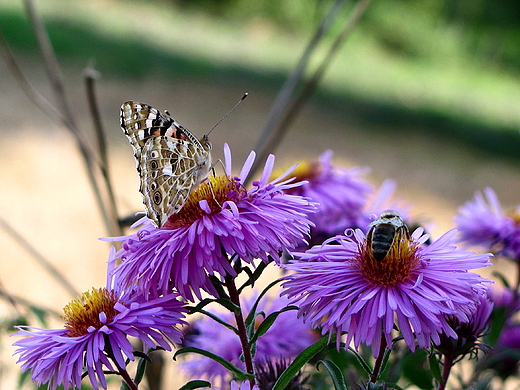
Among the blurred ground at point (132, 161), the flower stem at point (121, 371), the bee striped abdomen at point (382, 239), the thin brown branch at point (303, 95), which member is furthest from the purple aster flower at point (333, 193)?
the blurred ground at point (132, 161)

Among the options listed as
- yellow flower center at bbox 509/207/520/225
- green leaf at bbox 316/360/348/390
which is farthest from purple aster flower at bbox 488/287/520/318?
green leaf at bbox 316/360/348/390

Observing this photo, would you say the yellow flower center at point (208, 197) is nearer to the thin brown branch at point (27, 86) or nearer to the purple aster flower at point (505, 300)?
the thin brown branch at point (27, 86)

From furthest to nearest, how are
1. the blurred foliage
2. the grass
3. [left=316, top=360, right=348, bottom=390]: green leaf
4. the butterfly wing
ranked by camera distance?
the blurred foliage, the grass, the butterfly wing, [left=316, top=360, right=348, bottom=390]: green leaf

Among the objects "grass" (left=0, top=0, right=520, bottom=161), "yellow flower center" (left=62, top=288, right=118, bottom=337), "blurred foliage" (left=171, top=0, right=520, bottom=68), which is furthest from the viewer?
"blurred foliage" (left=171, top=0, right=520, bottom=68)

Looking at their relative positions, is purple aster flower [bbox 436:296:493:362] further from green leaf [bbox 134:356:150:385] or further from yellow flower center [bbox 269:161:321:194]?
yellow flower center [bbox 269:161:321:194]

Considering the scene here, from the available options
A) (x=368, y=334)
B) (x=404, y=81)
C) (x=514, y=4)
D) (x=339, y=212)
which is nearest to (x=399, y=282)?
(x=368, y=334)

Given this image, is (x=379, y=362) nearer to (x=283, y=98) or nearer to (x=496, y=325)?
(x=496, y=325)

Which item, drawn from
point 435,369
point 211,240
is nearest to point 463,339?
point 435,369

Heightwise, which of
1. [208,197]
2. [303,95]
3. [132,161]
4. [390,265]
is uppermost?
[132,161]
